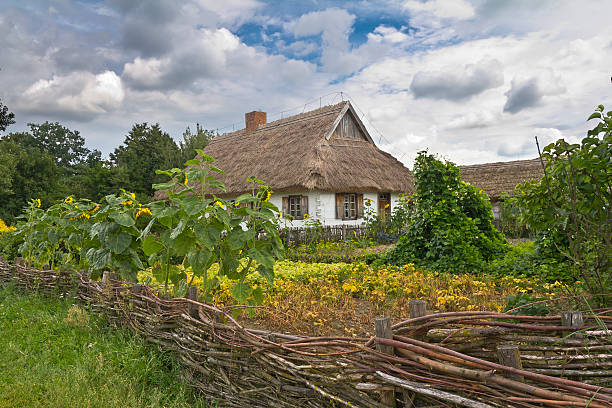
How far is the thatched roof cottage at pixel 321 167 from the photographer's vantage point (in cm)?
1873

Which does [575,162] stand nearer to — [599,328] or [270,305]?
[599,328]

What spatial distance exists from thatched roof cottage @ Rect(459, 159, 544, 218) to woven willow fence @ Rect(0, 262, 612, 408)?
73.4 ft

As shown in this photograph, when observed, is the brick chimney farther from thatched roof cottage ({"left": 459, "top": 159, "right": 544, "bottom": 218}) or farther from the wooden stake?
the wooden stake

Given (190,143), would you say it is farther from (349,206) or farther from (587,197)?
(587,197)

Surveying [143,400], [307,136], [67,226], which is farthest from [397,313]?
[307,136]

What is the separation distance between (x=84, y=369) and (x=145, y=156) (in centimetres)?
3293

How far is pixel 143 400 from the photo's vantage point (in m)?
2.82

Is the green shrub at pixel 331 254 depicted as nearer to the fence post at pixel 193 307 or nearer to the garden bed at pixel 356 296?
the garden bed at pixel 356 296

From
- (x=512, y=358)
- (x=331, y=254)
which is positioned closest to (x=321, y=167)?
(x=331, y=254)

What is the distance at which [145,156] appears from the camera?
33.8m

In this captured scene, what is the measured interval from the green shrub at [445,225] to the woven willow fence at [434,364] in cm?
622

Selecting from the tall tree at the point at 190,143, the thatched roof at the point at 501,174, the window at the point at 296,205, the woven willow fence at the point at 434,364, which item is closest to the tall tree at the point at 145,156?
the tall tree at the point at 190,143

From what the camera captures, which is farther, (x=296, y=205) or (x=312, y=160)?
(x=296, y=205)

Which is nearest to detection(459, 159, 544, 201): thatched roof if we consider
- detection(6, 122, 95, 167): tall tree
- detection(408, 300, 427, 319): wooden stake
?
Answer: detection(408, 300, 427, 319): wooden stake
